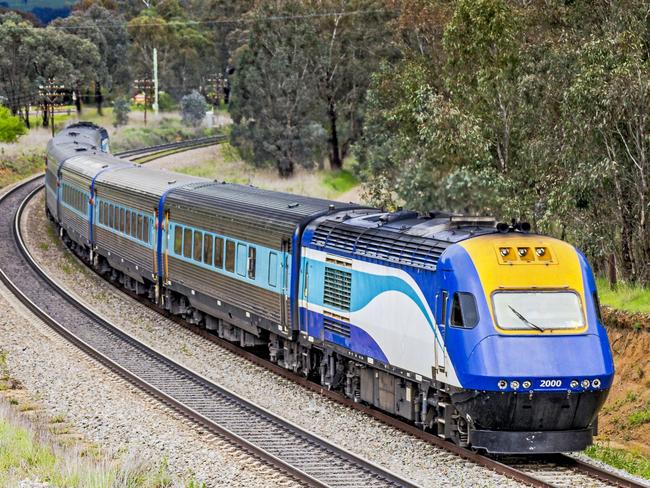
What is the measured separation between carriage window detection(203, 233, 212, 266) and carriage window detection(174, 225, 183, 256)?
1746 millimetres

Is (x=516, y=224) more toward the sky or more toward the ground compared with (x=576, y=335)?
more toward the sky

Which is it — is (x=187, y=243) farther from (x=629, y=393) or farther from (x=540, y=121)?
(x=540, y=121)

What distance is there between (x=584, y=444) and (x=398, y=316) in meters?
3.40

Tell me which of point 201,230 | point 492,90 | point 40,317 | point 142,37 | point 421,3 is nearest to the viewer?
point 201,230

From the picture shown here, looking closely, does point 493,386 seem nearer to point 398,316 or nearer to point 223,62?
point 398,316

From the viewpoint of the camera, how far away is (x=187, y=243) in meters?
27.0

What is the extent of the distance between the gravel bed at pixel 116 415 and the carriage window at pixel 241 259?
3.35 metres

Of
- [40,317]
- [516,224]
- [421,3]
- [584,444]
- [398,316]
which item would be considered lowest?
[40,317]

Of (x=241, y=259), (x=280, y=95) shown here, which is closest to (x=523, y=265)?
(x=241, y=259)

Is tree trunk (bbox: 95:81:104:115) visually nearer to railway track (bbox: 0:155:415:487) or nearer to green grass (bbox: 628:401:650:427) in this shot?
railway track (bbox: 0:155:415:487)

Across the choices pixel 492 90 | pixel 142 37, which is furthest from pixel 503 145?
pixel 142 37

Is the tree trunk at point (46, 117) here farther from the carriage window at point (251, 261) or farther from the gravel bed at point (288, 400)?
the carriage window at point (251, 261)

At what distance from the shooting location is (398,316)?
57.1 feet

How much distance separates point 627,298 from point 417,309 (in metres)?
10.0
